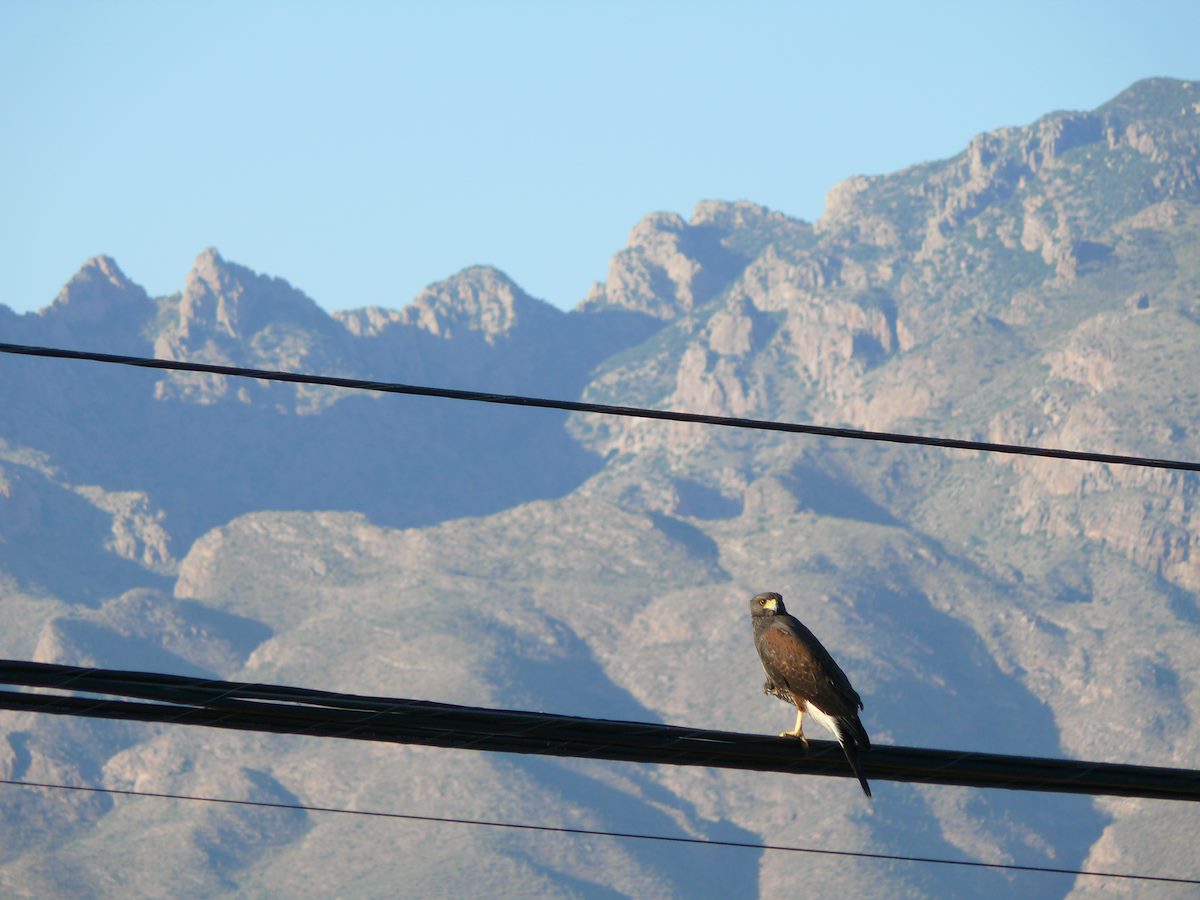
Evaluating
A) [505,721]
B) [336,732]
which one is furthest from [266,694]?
[505,721]

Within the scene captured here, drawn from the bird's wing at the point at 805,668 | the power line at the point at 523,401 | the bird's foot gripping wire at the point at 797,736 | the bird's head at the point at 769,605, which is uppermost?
the power line at the point at 523,401

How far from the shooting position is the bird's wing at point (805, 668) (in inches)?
520

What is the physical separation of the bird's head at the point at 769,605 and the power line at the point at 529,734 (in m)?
2.54

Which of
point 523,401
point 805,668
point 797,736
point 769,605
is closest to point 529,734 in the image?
point 797,736

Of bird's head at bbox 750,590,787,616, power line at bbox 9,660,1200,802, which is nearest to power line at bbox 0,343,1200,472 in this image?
bird's head at bbox 750,590,787,616

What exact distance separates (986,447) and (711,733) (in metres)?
2.97

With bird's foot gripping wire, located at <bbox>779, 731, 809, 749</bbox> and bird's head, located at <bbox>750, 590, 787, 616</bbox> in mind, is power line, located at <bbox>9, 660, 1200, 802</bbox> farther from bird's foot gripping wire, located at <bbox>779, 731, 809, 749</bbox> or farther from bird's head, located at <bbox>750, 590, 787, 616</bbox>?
bird's head, located at <bbox>750, 590, 787, 616</bbox>

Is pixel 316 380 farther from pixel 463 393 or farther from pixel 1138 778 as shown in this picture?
pixel 1138 778

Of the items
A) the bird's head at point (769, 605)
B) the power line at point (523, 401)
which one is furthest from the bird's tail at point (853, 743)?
the bird's head at point (769, 605)

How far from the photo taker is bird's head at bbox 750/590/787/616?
1476cm

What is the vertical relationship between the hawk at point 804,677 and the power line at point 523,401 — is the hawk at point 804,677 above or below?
below

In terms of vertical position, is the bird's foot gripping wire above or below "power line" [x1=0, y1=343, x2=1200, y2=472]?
below

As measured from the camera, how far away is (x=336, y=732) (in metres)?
11.8

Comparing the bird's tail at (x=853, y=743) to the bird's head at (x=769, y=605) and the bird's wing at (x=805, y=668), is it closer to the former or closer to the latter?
the bird's wing at (x=805, y=668)
